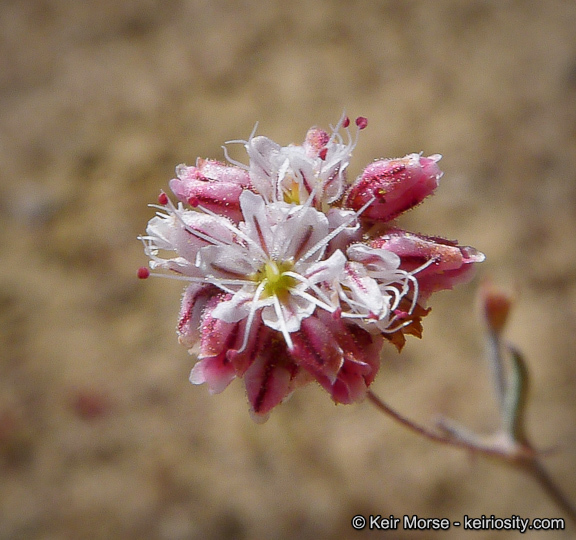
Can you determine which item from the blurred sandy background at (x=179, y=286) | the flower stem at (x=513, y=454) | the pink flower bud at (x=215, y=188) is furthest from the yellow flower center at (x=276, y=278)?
the blurred sandy background at (x=179, y=286)

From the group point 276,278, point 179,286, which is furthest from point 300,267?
point 179,286

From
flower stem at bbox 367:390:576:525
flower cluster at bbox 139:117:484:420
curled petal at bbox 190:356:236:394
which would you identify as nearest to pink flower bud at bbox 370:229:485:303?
flower cluster at bbox 139:117:484:420

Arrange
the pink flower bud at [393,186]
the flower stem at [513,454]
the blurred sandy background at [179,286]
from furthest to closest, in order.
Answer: the blurred sandy background at [179,286]
the flower stem at [513,454]
the pink flower bud at [393,186]

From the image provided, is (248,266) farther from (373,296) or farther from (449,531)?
(449,531)

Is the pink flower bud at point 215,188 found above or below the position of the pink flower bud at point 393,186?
above

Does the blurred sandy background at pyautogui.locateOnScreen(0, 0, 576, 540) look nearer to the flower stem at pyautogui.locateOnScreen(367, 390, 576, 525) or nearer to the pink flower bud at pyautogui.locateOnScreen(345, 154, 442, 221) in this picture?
the flower stem at pyautogui.locateOnScreen(367, 390, 576, 525)

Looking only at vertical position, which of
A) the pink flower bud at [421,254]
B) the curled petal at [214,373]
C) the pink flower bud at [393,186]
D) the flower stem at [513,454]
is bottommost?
the flower stem at [513,454]

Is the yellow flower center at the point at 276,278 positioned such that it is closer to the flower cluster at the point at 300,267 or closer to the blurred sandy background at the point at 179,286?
the flower cluster at the point at 300,267

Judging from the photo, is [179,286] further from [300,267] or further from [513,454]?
[300,267]
